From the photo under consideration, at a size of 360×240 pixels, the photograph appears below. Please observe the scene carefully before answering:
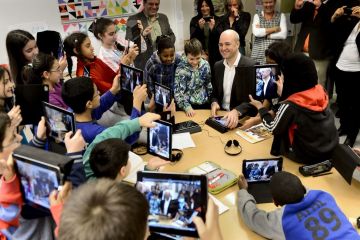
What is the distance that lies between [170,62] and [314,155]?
171 cm

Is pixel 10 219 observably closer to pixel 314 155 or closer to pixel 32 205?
pixel 32 205

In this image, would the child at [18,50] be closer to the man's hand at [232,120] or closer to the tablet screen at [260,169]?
the man's hand at [232,120]

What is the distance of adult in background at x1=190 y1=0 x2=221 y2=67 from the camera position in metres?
4.80

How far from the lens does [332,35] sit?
162 inches

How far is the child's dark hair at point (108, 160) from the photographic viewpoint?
5.62 ft

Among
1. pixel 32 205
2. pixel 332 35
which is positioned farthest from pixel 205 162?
pixel 332 35

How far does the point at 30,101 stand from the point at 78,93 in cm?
46

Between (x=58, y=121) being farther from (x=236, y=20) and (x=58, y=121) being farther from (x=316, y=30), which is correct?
(x=316, y=30)

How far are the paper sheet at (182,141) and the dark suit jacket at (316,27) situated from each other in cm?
251

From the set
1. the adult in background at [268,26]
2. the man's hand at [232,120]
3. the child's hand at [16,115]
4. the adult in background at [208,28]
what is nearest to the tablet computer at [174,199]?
the child's hand at [16,115]

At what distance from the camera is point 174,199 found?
1467 millimetres

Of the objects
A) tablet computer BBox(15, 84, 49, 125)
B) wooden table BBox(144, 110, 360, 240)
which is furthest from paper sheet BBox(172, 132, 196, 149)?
tablet computer BBox(15, 84, 49, 125)

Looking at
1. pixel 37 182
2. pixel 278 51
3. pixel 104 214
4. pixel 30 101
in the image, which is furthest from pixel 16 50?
pixel 104 214

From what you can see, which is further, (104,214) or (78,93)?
(78,93)
